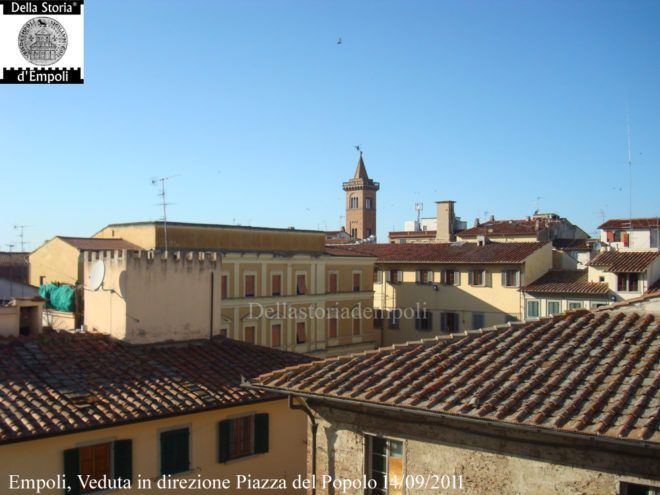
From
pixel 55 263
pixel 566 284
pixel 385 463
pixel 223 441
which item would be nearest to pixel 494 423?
pixel 385 463

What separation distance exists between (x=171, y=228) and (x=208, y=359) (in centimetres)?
1988

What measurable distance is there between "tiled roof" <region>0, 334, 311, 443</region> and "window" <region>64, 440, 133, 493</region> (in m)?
0.57

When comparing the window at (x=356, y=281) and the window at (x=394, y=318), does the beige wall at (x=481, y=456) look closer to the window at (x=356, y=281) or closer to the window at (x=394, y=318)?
the window at (x=356, y=281)

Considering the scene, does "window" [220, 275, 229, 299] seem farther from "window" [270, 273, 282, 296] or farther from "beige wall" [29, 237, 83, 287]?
"beige wall" [29, 237, 83, 287]

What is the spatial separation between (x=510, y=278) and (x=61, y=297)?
98.4 feet

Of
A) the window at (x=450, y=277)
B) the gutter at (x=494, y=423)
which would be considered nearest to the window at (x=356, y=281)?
the window at (x=450, y=277)

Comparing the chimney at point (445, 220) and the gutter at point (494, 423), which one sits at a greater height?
the chimney at point (445, 220)

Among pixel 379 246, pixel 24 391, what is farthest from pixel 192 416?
pixel 379 246

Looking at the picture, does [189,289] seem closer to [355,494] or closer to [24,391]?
[24,391]

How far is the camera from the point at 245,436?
14898 millimetres

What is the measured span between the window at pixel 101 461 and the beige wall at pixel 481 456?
4.18 meters

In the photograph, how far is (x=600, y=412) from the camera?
26.1ft

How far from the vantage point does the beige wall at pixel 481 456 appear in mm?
7898

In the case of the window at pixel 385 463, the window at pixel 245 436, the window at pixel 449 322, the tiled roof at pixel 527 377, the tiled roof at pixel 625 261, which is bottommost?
the window at pixel 449 322
